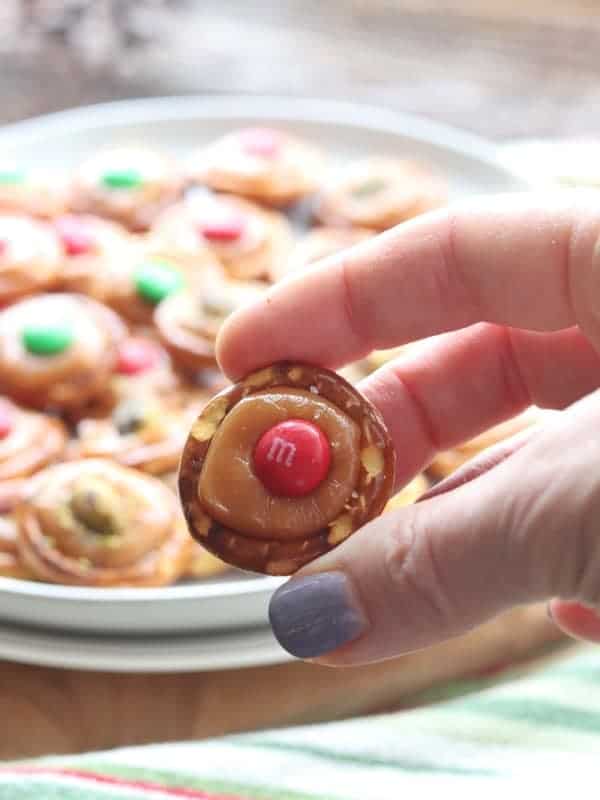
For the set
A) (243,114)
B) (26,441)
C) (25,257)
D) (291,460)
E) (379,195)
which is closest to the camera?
(291,460)

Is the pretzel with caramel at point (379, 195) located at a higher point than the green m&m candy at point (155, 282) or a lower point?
higher

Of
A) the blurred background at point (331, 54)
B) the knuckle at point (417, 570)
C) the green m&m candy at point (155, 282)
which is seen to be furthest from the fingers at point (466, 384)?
the blurred background at point (331, 54)

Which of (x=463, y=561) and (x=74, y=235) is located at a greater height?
(x=463, y=561)

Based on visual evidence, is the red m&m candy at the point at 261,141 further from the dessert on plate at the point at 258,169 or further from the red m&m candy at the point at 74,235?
the red m&m candy at the point at 74,235

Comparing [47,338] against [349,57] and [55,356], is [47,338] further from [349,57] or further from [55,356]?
[349,57]

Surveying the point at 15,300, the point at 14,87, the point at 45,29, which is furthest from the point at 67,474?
the point at 45,29

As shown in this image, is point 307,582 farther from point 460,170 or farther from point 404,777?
point 460,170

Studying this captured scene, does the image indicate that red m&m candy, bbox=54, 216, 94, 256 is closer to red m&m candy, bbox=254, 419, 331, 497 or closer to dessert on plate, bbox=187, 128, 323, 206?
dessert on plate, bbox=187, 128, 323, 206

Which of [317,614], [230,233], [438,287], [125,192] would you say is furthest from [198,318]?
[317,614]
